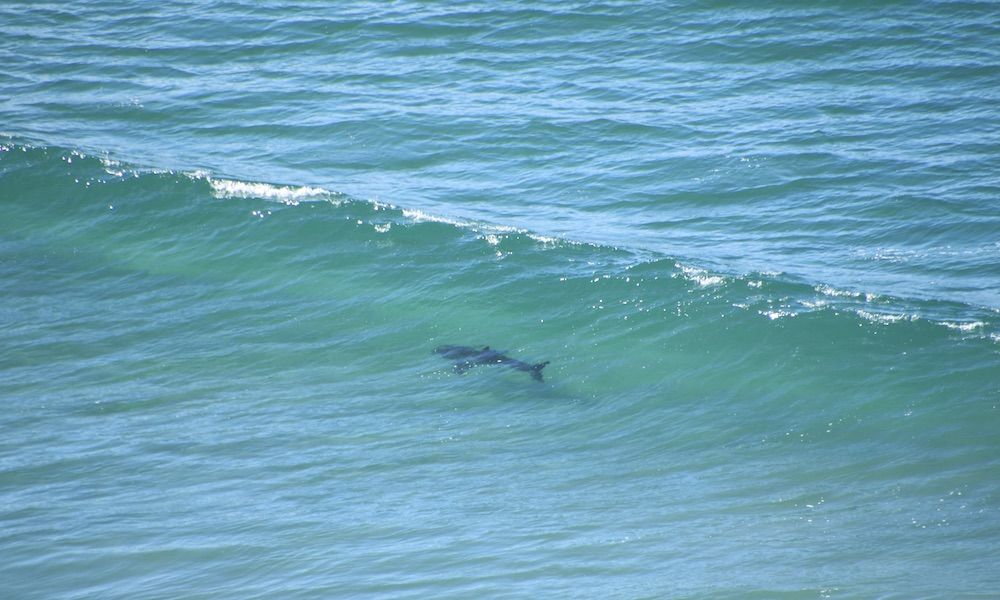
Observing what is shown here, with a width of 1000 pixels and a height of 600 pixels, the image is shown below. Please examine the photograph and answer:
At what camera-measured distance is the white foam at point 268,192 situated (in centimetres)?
1816

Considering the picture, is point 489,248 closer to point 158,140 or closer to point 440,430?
point 440,430

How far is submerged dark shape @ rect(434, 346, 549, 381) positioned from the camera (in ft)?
43.1

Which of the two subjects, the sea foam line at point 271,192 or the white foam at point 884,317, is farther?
the sea foam line at point 271,192

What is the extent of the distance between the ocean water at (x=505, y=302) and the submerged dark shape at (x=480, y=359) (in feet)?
0.78

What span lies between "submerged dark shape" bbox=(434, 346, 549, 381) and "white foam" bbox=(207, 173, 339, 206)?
5362 mm

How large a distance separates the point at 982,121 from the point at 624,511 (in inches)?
484

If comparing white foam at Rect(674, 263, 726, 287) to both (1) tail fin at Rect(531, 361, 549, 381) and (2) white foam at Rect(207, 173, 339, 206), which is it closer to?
(1) tail fin at Rect(531, 361, 549, 381)

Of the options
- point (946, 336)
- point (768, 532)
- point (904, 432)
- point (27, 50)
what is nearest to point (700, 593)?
point (768, 532)

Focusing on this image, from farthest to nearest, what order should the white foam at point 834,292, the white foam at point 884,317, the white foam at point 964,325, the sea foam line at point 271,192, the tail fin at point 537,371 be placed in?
the sea foam line at point 271,192, the white foam at point 834,292, the white foam at point 884,317, the white foam at point 964,325, the tail fin at point 537,371

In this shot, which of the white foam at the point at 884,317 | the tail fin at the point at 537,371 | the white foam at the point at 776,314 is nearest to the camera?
the tail fin at the point at 537,371

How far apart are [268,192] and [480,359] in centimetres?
663

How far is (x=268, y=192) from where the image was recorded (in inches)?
726

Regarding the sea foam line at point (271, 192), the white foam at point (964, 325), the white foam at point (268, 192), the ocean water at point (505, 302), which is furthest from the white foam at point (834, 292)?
the white foam at point (268, 192)

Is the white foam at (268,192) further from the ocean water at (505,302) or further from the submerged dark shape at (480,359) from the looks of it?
the submerged dark shape at (480,359)
